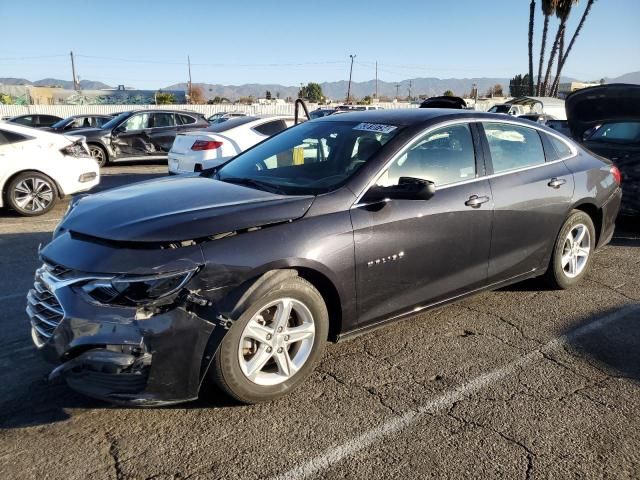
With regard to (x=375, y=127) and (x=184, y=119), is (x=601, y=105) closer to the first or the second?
(x=375, y=127)

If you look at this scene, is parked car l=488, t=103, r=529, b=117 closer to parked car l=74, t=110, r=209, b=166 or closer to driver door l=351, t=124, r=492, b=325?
parked car l=74, t=110, r=209, b=166

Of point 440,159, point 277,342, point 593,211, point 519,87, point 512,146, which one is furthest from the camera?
point 519,87

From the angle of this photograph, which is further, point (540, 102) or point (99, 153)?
point (540, 102)

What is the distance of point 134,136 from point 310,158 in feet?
37.8

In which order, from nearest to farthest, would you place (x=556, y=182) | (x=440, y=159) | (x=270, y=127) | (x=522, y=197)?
(x=440, y=159) → (x=522, y=197) → (x=556, y=182) → (x=270, y=127)

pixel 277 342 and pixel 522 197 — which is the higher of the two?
pixel 522 197

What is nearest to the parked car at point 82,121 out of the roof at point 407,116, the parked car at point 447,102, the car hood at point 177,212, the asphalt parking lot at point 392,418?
the parked car at point 447,102

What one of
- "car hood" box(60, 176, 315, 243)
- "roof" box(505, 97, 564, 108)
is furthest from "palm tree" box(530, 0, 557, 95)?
"car hood" box(60, 176, 315, 243)

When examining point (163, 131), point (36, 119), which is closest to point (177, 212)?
point (163, 131)

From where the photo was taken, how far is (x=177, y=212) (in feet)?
9.73

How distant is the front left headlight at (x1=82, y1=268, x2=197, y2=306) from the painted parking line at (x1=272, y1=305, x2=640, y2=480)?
1002 millimetres

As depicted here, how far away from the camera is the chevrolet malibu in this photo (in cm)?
262

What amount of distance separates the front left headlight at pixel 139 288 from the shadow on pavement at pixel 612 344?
2.69 metres

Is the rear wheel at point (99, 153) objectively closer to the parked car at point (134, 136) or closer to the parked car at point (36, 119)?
the parked car at point (134, 136)
